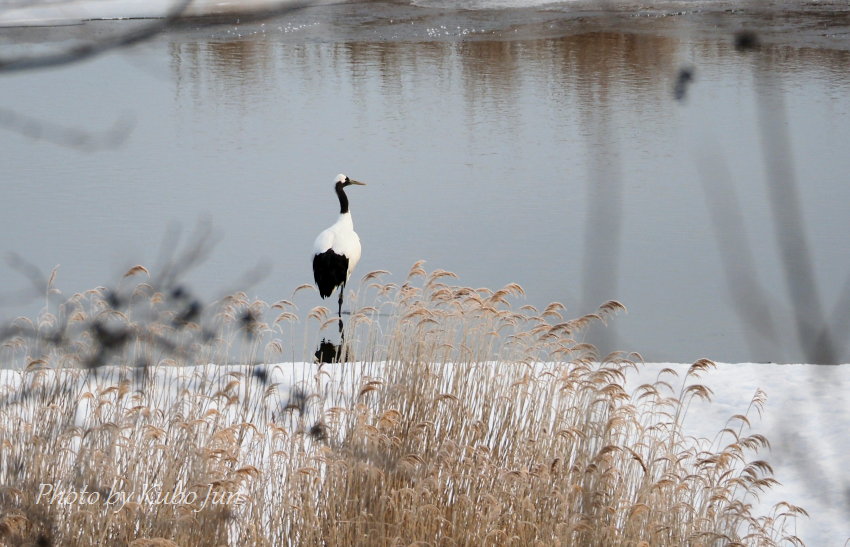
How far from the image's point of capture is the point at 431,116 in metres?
12.0

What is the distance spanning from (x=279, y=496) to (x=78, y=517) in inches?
25.1

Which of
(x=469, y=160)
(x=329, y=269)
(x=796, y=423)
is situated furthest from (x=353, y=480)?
(x=469, y=160)

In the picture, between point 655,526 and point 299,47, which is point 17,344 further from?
point 299,47

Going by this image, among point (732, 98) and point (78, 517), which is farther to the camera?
point (732, 98)

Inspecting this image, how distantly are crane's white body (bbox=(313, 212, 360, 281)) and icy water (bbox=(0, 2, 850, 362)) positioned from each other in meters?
0.43

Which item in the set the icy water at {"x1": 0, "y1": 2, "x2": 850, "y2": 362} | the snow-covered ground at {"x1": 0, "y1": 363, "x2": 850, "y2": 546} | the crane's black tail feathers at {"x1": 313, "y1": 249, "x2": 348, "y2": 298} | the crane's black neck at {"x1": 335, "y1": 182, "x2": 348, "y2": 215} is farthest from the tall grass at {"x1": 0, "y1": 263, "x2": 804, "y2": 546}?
the crane's black neck at {"x1": 335, "y1": 182, "x2": 348, "y2": 215}

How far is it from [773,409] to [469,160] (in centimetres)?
567

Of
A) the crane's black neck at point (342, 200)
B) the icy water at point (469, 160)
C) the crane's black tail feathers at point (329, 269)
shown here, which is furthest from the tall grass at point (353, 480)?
the crane's black neck at point (342, 200)

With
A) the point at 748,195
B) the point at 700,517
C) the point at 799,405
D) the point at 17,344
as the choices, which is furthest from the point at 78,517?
the point at 748,195

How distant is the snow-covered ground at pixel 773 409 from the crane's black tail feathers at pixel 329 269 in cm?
140

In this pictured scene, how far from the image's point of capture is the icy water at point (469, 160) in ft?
23.0

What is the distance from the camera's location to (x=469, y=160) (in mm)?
10109

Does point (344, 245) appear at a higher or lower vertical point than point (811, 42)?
lower

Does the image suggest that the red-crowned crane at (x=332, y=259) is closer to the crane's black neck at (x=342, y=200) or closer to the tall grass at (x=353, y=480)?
the crane's black neck at (x=342, y=200)
